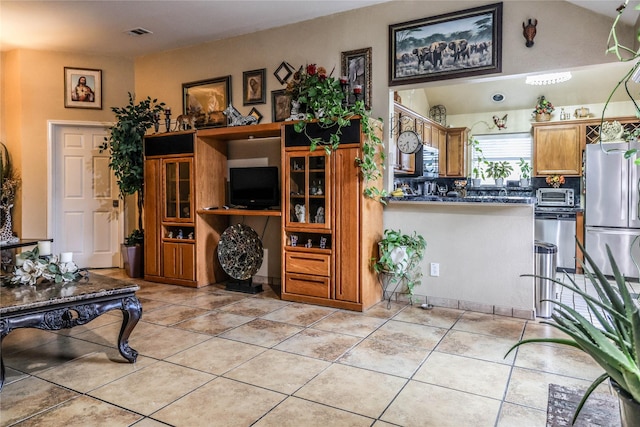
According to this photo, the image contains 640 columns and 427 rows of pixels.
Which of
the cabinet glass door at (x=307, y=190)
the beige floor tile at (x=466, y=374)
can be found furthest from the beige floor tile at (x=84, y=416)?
the cabinet glass door at (x=307, y=190)

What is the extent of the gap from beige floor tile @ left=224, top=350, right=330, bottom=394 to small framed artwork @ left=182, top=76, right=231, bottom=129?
319 cm

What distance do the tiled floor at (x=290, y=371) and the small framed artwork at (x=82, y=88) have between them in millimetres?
3423

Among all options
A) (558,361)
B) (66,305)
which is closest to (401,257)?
(558,361)

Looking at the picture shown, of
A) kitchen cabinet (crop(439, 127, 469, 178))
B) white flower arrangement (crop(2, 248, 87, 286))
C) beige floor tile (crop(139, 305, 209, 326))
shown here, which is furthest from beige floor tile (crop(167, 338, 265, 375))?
kitchen cabinet (crop(439, 127, 469, 178))

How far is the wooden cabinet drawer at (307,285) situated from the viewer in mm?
4090

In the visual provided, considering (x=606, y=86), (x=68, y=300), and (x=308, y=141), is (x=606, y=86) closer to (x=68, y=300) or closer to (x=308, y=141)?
(x=308, y=141)

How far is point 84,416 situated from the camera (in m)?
2.10

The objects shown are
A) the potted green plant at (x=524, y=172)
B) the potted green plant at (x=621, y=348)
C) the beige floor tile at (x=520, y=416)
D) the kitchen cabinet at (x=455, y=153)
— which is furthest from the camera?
the kitchen cabinet at (x=455, y=153)

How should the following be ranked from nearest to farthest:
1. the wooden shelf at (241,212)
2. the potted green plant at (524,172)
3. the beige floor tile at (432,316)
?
the beige floor tile at (432,316) < the wooden shelf at (241,212) < the potted green plant at (524,172)

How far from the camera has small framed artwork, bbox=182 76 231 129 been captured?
5168 mm

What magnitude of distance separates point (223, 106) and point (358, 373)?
12.2ft

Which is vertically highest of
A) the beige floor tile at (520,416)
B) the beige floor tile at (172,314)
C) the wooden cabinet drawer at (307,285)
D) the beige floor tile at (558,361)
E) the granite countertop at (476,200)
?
the granite countertop at (476,200)

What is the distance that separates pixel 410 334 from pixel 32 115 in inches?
217

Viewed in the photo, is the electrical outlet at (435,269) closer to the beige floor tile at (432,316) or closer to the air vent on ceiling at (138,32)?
the beige floor tile at (432,316)
